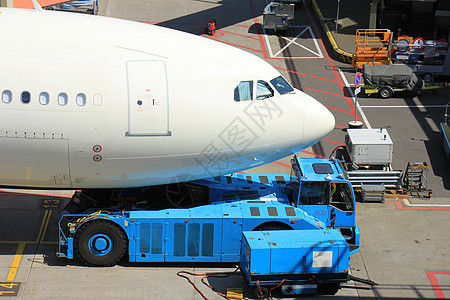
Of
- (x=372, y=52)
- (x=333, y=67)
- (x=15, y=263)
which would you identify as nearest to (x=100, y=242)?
(x=15, y=263)

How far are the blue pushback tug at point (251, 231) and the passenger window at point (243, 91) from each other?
3249 millimetres

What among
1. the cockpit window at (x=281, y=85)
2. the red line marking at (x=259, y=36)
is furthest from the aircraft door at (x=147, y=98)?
the red line marking at (x=259, y=36)

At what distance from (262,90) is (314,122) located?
1.87 m

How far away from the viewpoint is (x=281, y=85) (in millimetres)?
22469

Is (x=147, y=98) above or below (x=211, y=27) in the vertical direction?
below

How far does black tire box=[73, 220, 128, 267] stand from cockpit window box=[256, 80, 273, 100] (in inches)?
224

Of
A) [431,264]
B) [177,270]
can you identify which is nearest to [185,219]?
[177,270]

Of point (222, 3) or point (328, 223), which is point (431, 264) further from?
point (222, 3)

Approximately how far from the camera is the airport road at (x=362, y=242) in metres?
22.0

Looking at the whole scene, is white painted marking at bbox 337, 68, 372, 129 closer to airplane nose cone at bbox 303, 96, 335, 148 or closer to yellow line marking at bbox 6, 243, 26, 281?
airplane nose cone at bbox 303, 96, 335, 148

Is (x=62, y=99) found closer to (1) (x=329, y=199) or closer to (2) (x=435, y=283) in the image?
A: (1) (x=329, y=199)

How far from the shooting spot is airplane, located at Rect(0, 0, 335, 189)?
2070 centimetres

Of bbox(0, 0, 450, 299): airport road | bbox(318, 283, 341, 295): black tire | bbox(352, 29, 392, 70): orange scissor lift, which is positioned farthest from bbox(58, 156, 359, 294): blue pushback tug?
bbox(352, 29, 392, 70): orange scissor lift

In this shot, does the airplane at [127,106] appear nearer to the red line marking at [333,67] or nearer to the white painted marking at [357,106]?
the white painted marking at [357,106]
